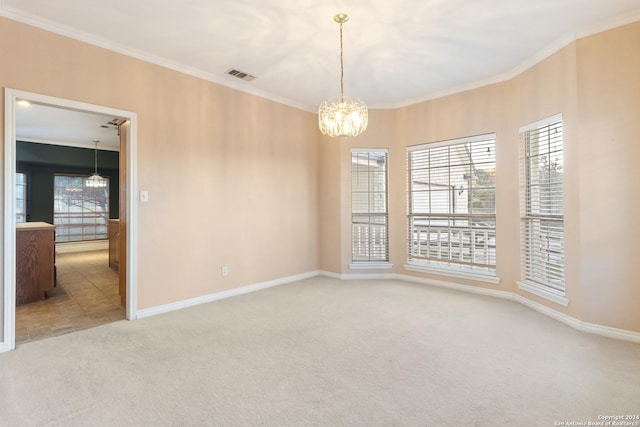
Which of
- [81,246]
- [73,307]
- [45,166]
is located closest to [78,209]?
[81,246]

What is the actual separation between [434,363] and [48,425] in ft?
8.10

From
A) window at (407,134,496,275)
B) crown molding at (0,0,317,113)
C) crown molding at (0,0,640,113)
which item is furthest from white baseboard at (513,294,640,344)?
crown molding at (0,0,317,113)

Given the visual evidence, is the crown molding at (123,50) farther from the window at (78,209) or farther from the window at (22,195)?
the window at (78,209)

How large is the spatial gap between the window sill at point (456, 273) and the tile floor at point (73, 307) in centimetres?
399

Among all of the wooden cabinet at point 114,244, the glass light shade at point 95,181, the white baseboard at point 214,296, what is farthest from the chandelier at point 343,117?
the glass light shade at point 95,181

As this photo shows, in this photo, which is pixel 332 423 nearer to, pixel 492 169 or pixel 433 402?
pixel 433 402

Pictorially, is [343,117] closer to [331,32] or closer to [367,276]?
[331,32]

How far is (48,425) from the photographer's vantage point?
1756mm

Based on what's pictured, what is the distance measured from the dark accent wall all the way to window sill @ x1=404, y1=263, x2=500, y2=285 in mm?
8576

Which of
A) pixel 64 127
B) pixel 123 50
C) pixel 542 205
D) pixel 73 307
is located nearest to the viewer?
pixel 123 50

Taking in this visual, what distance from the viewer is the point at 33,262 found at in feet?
13.3

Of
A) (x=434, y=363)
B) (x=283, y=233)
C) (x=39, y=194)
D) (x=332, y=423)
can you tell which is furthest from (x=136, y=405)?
(x=39, y=194)

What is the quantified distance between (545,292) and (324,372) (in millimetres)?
2773

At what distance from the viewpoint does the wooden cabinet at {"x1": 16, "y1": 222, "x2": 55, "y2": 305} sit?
13.0ft
